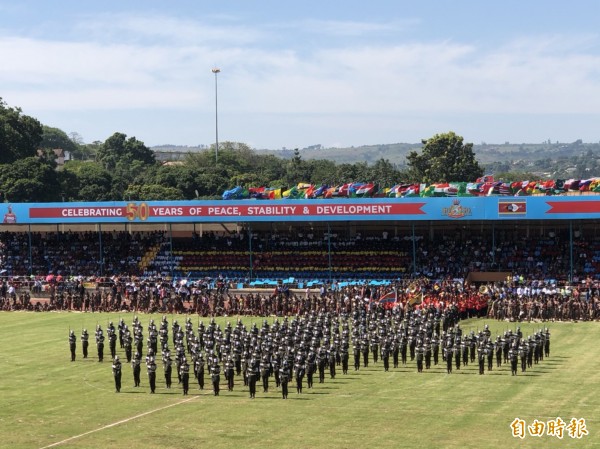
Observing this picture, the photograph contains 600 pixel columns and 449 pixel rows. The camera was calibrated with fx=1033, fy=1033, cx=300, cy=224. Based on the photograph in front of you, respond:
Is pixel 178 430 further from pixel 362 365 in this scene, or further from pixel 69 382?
pixel 362 365

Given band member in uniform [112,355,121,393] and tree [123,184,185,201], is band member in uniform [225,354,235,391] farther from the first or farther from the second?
tree [123,184,185,201]

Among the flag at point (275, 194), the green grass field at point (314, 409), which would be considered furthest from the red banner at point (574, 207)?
the green grass field at point (314, 409)

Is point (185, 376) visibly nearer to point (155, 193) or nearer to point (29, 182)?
point (29, 182)

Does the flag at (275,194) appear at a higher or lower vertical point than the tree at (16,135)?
lower

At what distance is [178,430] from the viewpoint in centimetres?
2275

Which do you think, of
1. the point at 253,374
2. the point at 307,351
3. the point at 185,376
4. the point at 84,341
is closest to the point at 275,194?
the point at 84,341

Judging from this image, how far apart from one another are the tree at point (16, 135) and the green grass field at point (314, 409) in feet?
235

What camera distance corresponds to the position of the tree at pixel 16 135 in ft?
332

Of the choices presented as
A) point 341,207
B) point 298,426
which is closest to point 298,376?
point 298,426

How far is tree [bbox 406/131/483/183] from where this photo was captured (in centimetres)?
12038

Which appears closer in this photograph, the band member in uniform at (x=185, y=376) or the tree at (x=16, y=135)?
the band member in uniform at (x=185, y=376)

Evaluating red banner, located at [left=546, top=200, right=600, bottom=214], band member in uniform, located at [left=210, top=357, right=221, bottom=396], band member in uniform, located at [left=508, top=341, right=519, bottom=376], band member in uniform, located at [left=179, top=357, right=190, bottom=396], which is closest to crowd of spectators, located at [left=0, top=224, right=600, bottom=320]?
red banner, located at [left=546, top=200, right=600, bottom=214]

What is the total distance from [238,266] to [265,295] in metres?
6.58

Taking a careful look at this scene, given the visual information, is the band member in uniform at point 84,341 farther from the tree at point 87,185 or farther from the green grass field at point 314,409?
the tree at point 87,185
